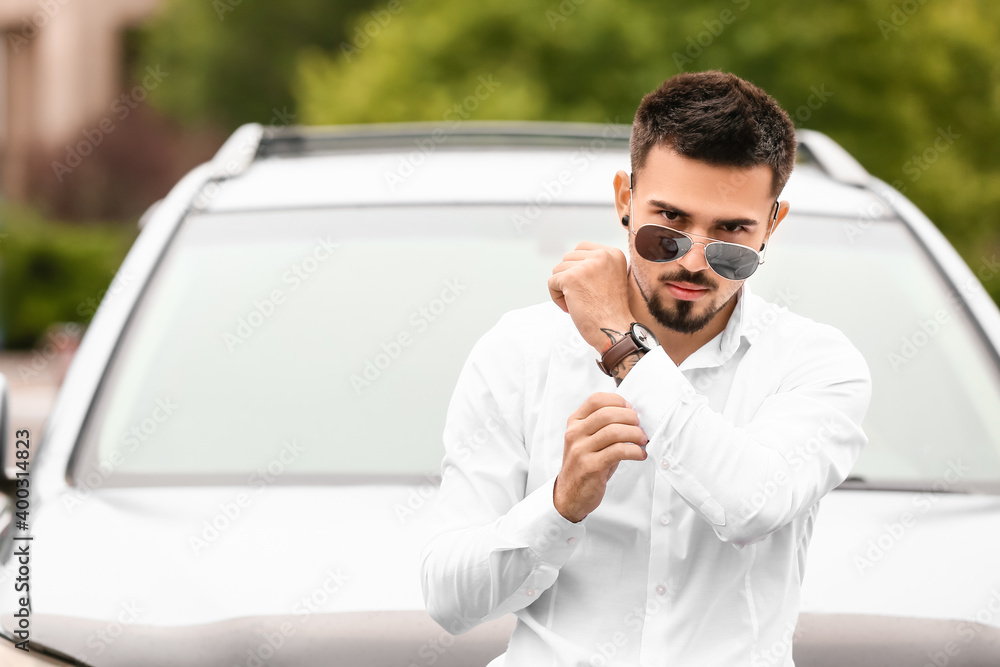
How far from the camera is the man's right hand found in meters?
1.50

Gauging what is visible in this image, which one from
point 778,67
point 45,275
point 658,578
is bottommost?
point 45,275

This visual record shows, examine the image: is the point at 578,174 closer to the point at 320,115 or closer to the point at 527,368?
the point at 527,368

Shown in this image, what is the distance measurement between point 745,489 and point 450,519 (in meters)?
0.40

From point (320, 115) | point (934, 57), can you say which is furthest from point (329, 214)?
point (320, 115)

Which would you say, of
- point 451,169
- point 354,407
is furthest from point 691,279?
point 451,169

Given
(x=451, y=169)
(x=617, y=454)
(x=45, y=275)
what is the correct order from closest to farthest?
1. (x=617, y=454)
2. (x=451, y=169)
3. (x=45, y=275)

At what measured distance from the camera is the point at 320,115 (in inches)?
630

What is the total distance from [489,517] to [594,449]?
0.83 feet

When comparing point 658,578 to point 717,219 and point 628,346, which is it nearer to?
point 628,346

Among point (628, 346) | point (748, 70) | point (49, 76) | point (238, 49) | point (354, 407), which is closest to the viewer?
point (628, 346)

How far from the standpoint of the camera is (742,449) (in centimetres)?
154

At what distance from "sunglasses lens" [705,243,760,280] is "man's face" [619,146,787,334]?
0.04 feet

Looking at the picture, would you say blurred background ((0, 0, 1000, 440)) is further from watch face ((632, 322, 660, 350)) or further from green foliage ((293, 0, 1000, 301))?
watch face ((632, 322, 660, 350))

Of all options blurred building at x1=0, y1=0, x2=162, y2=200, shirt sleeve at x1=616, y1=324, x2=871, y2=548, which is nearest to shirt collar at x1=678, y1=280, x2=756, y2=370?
shirt sleeve at x1=616, y1=324, x2=871, y2=548
